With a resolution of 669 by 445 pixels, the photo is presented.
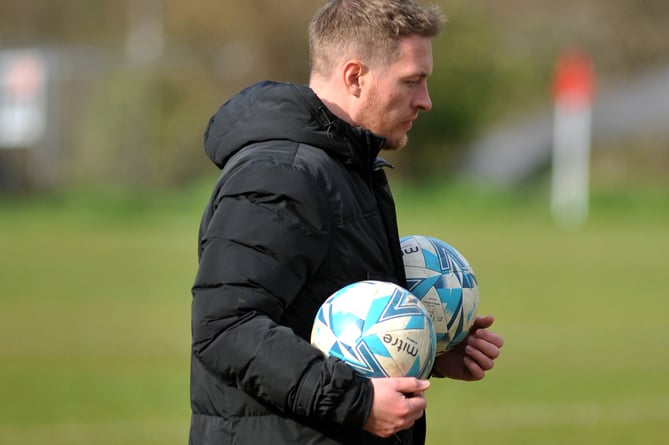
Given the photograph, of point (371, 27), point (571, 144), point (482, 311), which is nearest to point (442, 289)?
point (371, 27)

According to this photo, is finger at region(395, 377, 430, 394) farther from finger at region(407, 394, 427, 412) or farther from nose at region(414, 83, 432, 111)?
nose at region(414, 83, 432, 111)

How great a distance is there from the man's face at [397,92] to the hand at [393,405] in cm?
81

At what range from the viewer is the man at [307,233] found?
342 cm

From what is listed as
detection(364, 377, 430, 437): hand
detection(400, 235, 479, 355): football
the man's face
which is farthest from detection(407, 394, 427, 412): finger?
the man's face

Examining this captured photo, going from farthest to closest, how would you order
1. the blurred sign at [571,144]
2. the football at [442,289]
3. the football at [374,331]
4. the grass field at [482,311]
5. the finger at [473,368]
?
the blurred sign at [571,144] → the grass field at [482,311] → the finger at [473,368] → the football at [442,289] → the football at [374,331]

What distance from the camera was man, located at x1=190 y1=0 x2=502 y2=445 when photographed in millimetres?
3424

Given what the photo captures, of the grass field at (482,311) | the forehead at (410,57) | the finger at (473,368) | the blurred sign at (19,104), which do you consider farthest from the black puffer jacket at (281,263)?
the blurred sign at (19,104)

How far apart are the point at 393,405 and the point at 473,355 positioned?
839 millimetres

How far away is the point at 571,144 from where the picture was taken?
3934cm

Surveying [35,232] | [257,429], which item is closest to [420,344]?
[257,429]

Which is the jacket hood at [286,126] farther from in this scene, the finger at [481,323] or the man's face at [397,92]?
the finger at [481,323]

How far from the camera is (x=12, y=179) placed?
42.4 m

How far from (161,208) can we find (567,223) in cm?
1137

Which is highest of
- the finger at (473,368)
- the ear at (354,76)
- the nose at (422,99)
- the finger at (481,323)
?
the ear at (354,76)
